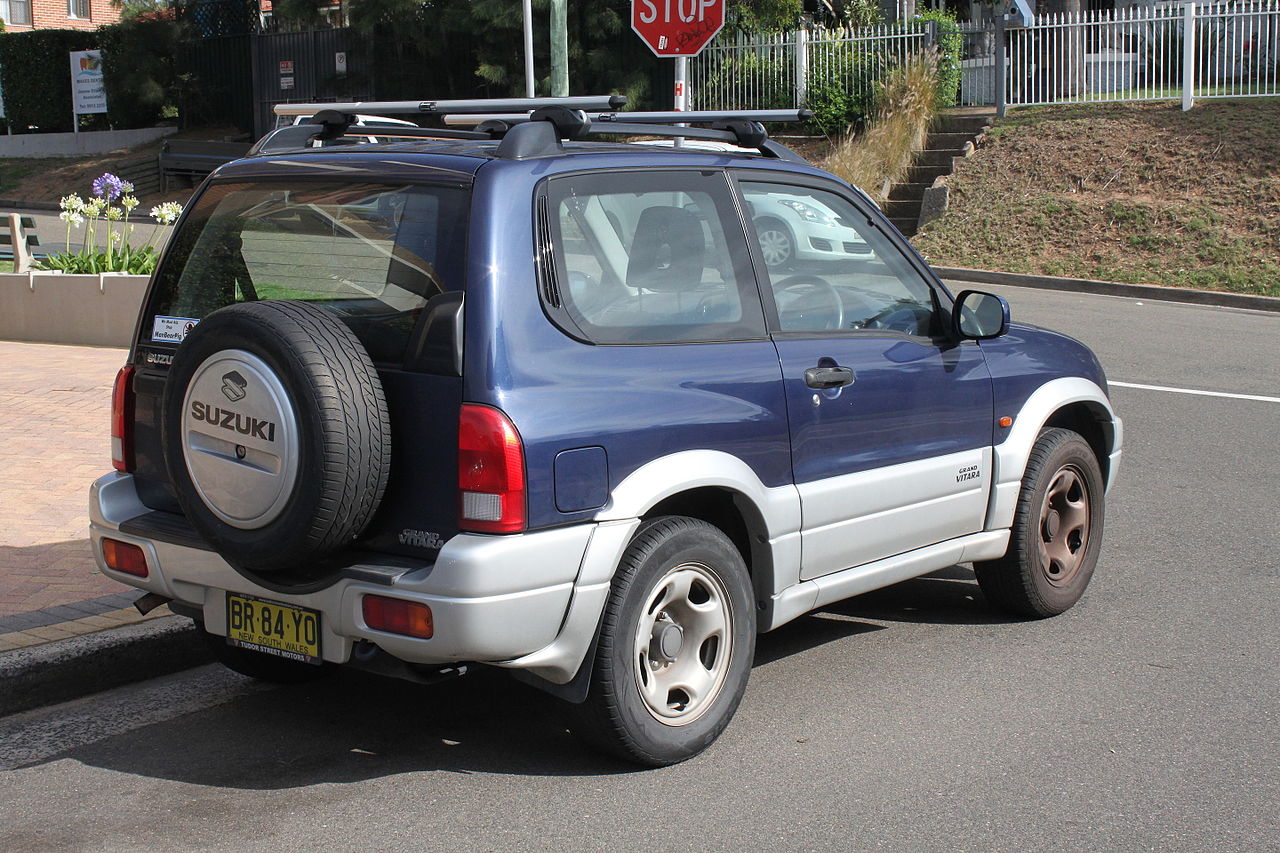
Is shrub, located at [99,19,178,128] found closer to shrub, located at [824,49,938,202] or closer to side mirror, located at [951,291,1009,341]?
shrub, located at [824,49,938,202]

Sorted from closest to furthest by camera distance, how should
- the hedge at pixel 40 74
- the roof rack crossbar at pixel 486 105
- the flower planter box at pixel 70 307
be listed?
1. the roof rack crossbar at pixel 486 105
2. the flower planter box at pixel 70 307
3. the hedge at pixel 40 74

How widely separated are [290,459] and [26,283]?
410 inches

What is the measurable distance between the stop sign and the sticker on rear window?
10.9 meters

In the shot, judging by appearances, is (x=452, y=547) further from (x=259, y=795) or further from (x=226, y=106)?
(x=226, y=106)

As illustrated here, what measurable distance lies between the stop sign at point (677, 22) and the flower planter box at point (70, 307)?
18.9ft

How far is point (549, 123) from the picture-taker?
4332mm

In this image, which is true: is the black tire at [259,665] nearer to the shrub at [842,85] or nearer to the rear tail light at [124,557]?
the rear tail light at [124,557]

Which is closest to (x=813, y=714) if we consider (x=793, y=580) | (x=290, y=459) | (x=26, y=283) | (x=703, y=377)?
(x=793, y=580)

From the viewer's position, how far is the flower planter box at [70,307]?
41.1 feet

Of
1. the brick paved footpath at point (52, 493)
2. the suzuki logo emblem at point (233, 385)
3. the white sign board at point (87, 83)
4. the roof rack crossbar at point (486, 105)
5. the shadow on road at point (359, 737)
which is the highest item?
the white sign board at point (87, 83)

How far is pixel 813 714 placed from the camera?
4.77 metres

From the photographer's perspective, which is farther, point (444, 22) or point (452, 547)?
point (444, 22)

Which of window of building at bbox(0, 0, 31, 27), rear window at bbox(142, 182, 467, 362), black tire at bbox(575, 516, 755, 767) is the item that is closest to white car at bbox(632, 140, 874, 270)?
black tire at bbox(575, 516, 755, 767)

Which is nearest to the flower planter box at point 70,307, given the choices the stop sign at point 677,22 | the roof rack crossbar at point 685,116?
the stop sign at point 677,22
